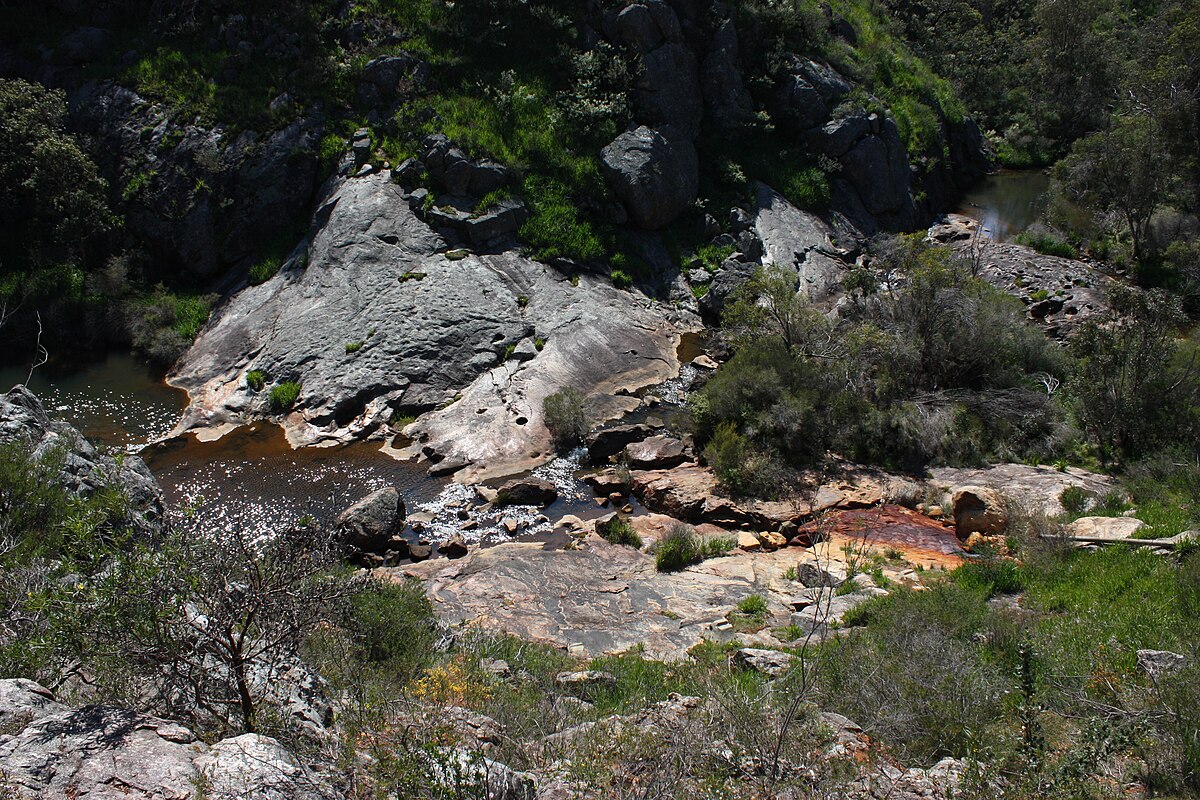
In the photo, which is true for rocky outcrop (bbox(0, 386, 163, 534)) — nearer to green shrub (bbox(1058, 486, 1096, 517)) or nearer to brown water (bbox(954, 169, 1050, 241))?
green shrub (bbox(1058, 486, 1096, 517))

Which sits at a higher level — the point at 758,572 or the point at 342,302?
the point at 342,302

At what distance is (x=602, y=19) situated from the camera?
24.9 meters

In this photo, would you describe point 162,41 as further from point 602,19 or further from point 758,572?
point 758,572

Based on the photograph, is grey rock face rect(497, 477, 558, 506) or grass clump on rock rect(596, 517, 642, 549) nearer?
grass clump on rock rect(596, 517, 642, 549)

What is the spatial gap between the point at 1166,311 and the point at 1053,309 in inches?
331

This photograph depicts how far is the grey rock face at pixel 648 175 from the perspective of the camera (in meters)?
22.2

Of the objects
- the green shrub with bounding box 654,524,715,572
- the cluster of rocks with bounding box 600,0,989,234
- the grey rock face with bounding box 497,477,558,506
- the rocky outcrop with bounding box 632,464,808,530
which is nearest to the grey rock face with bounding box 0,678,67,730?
the green shrub with bounding box 654,524,715,572

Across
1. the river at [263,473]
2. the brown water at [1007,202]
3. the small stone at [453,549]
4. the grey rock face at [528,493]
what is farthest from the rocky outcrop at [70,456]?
the brown water at [1007,202]

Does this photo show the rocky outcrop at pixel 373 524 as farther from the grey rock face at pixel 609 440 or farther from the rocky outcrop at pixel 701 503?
the rocky outcrop at pixel 701 503

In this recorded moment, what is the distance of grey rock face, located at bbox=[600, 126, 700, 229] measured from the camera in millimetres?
22188

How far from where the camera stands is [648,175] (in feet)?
72.9

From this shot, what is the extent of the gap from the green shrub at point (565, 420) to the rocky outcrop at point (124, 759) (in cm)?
1162

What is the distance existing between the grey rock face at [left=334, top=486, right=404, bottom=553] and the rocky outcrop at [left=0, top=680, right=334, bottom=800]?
24.7 feet

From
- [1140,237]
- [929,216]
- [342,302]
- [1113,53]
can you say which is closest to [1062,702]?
[342,302]
